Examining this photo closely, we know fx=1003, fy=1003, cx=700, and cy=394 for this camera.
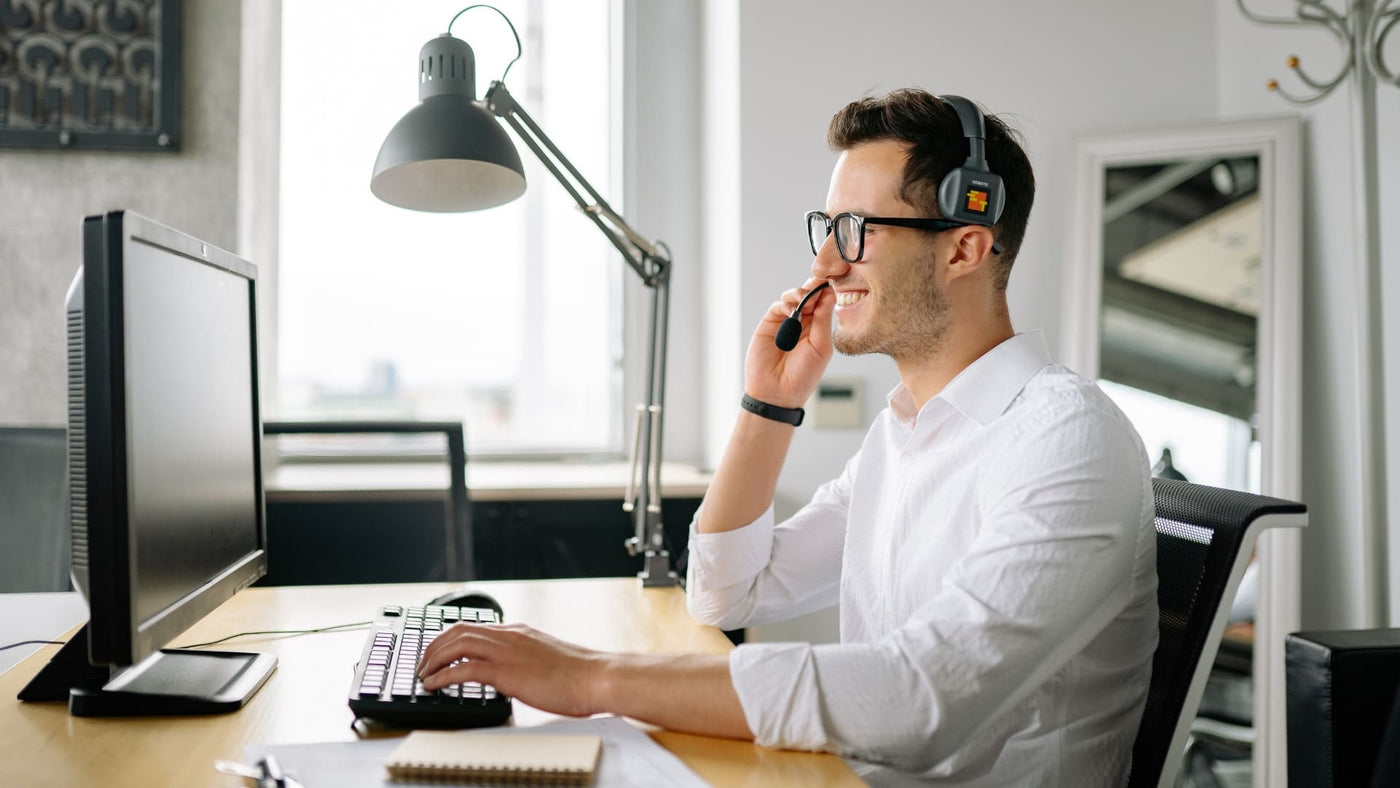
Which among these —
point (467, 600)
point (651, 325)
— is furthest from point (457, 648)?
point (651, 325)

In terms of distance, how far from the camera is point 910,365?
3.89 feet

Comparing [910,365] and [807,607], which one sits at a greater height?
[910,365]

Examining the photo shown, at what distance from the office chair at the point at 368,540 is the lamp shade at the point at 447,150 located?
0.46 metres

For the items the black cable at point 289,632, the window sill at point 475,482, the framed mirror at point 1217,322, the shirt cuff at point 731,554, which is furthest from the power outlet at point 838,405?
the black cable at point 289,632

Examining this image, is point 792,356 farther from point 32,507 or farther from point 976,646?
point 32,507

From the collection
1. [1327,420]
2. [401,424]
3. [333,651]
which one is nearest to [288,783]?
[333,651]

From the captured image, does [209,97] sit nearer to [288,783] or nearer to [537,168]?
[537,168]

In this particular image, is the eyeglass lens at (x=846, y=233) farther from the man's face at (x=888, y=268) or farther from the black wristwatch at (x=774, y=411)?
the black wristwatch at (x=774, y=411)

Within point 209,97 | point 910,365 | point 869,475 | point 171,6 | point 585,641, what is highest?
point 171,6

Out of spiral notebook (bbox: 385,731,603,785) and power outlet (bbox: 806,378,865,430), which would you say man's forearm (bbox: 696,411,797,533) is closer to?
spiral notebook (bbox: 385,731,603,785)

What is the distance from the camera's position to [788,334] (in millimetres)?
1314

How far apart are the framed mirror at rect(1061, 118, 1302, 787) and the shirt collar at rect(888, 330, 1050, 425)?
1216mm

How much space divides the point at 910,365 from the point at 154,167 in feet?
7.00

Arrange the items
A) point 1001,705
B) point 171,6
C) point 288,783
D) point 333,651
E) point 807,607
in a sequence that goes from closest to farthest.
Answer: point 288,783 < point 1001,705 < point 333,651 < point 807,607 < point 171,6
